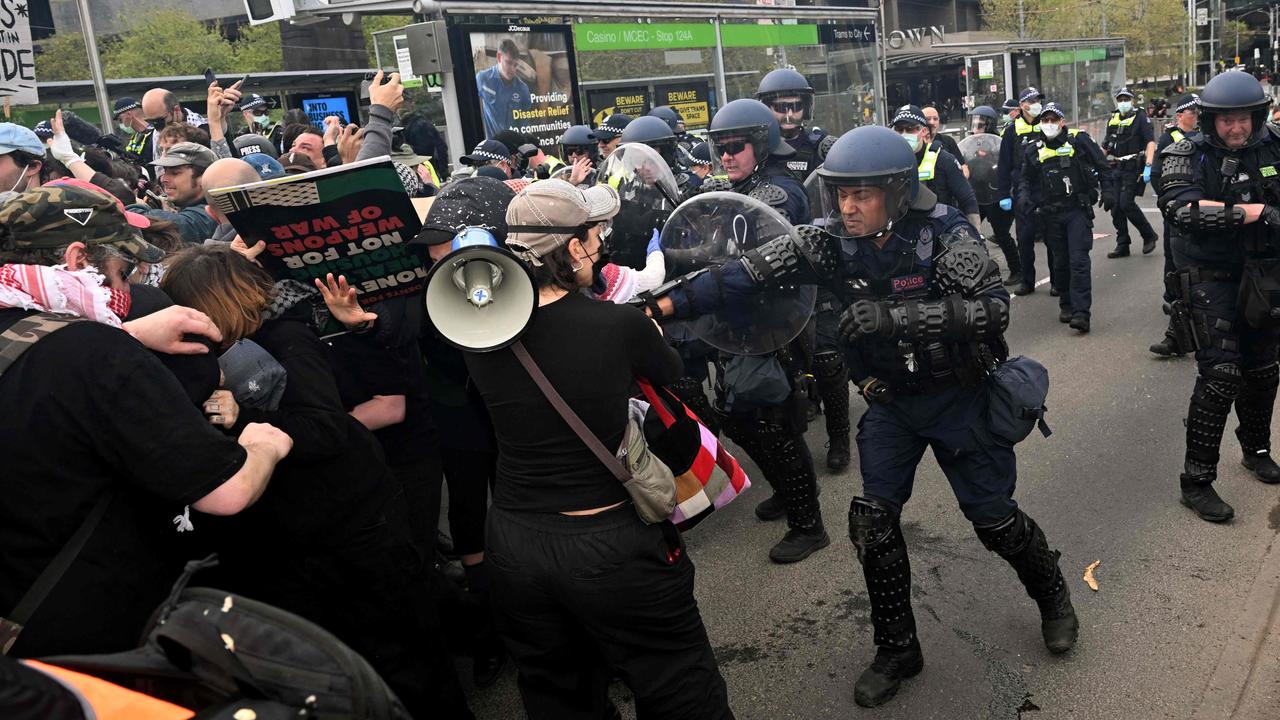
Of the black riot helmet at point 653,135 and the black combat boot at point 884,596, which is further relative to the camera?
the black riot helmet at point 653,135

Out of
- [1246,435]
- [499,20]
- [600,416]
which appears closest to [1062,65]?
[499,20]

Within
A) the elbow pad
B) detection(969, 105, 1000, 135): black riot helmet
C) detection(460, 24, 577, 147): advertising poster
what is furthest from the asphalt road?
detection(969, 105, 1000, 135): black riot helmet

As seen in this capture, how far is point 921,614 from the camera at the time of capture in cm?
402

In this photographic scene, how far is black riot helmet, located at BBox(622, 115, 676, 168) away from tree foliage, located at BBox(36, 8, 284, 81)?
70.4 ft

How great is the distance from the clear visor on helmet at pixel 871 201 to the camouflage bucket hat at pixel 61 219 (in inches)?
86.5

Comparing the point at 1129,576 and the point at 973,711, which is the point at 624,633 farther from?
the point at 1129,576

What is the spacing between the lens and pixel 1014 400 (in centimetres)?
336

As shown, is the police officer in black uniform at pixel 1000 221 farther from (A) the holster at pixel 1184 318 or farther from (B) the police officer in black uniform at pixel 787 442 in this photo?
(B) the police officer in black uniform at pixel 787 442

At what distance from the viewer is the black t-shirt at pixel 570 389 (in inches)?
97.6

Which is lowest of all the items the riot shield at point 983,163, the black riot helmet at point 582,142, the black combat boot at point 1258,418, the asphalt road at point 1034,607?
the asphalt road at point 1034,607

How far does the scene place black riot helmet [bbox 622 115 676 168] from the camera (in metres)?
5.73

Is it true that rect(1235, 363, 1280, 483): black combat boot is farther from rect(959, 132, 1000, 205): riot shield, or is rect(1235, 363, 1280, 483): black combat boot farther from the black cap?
rect(959, 132, 1000, 205): riot shield

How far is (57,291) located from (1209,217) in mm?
4634

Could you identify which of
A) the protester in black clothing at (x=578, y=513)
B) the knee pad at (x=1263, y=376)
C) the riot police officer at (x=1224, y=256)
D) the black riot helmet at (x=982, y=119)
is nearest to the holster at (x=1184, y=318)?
the riot police officer at (x=1224, y=256)
